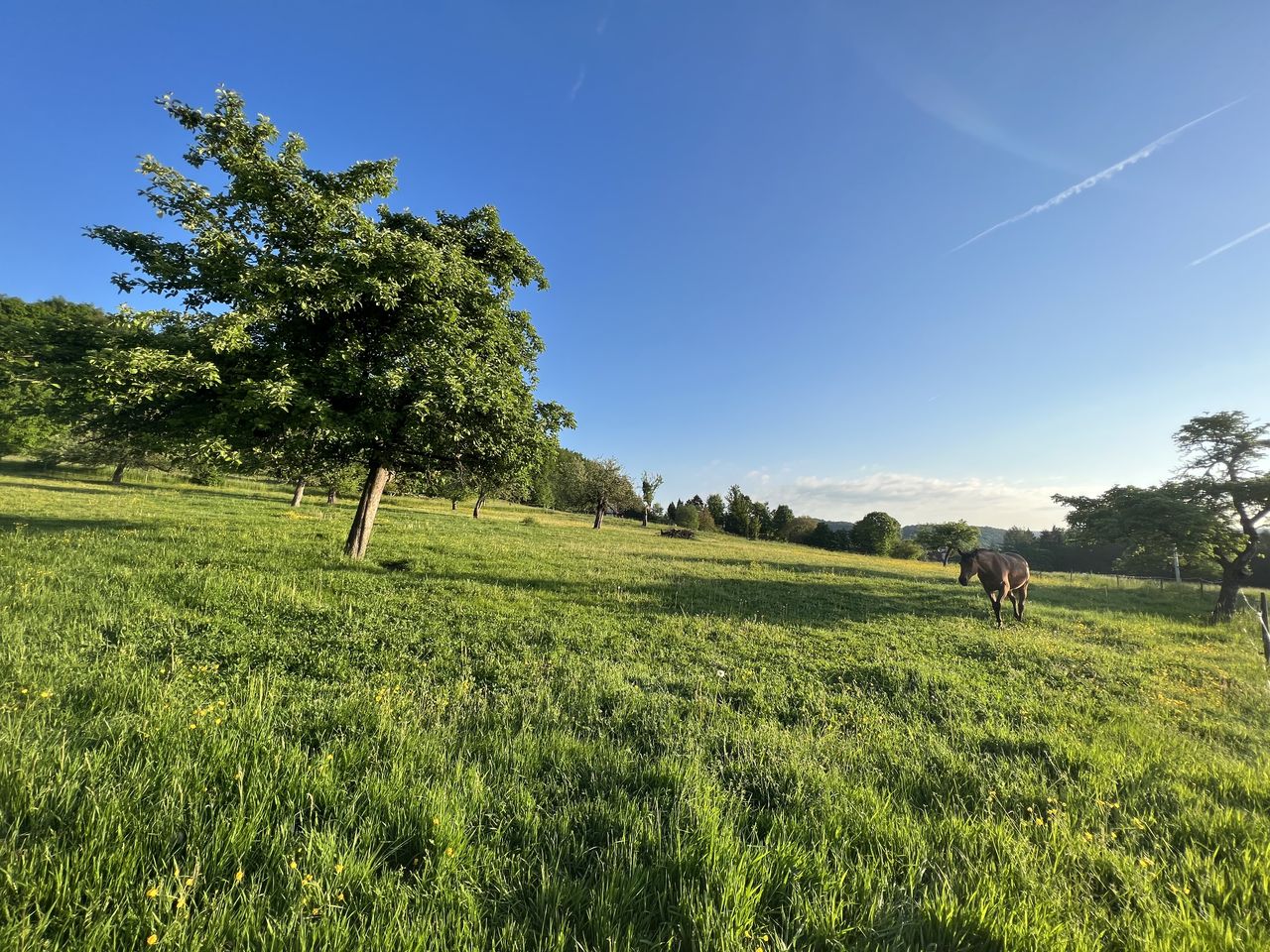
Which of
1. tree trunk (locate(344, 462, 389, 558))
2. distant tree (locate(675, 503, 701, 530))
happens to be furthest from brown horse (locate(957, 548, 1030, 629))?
distant tree (locate(675, 503, 701, 530))

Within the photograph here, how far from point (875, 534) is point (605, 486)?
2205 inches

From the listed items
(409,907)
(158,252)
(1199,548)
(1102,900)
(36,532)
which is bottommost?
(36,532)

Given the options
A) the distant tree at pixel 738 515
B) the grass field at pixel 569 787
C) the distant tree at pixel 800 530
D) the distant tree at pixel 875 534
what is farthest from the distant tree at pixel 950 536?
the grass field at pixel 569 787

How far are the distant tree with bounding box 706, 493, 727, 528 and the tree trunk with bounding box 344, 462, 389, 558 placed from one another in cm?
9470

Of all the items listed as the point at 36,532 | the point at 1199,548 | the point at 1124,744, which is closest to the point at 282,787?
the point at 1124,744

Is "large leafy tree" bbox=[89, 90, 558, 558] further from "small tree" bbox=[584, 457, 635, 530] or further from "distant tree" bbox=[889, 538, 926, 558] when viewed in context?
"distant tree" bbox=[889, 538, 926, 558]

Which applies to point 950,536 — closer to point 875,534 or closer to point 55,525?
point 875,534

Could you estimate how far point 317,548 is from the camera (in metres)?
15.5

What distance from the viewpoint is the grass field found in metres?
2.61

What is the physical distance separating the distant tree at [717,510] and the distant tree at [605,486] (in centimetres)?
4167

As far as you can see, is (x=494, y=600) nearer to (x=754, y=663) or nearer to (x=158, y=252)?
(x=754, y=663)

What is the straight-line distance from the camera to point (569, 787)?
13.4ft

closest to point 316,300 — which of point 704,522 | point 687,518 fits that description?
point 687,518

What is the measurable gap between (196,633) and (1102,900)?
11.0 meters
